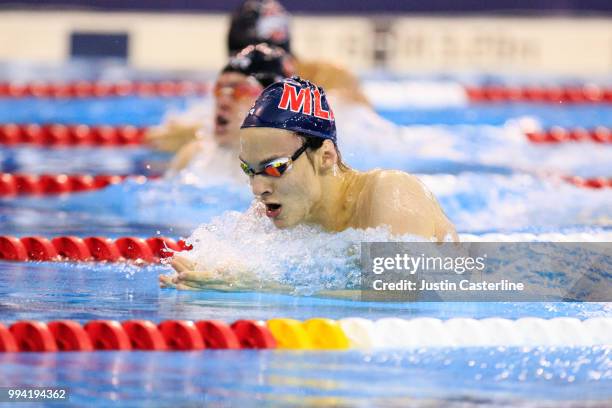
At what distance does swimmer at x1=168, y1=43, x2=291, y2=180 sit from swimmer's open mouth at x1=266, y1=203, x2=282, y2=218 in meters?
1.92

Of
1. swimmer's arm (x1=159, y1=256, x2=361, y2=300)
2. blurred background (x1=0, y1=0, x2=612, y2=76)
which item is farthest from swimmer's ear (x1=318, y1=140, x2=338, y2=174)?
blurred background (x1=0, y1=0, x2=612, y2=76)

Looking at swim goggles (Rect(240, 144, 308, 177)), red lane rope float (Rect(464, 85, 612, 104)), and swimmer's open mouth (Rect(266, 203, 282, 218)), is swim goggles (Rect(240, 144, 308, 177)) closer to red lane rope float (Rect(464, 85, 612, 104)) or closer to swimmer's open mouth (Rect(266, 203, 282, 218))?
swimmer's open mouth (Rect(266, 203, 282, 218))

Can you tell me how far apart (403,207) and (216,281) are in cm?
61

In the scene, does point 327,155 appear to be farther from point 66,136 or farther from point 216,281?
point 66,136

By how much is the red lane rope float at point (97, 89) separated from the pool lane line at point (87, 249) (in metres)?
4.90

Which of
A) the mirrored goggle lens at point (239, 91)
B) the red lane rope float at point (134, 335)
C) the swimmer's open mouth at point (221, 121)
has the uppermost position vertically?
the mirrored goggle lens at point (239, 91)

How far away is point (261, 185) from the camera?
368 cm

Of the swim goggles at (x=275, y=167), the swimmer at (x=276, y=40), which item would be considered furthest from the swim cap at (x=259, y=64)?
the swim goggles at (x=275, y=167)

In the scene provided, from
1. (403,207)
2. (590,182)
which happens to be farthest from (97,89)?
(403,207)

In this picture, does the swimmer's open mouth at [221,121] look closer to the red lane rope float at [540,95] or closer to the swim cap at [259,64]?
the swim cap at [259,64]

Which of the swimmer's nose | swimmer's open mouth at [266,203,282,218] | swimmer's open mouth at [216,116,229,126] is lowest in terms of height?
swimmer's open mouth at [216,116,229,126]

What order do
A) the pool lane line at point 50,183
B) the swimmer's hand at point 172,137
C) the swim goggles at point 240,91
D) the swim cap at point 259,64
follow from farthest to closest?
the swimmer's hand at point 172,137 < the pool lane line at point 50,183 < the swim cap at point 259,64 < the swim goggles at point 240,91

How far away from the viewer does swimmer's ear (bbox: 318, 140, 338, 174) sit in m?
3.82

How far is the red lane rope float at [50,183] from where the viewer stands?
240 inches
